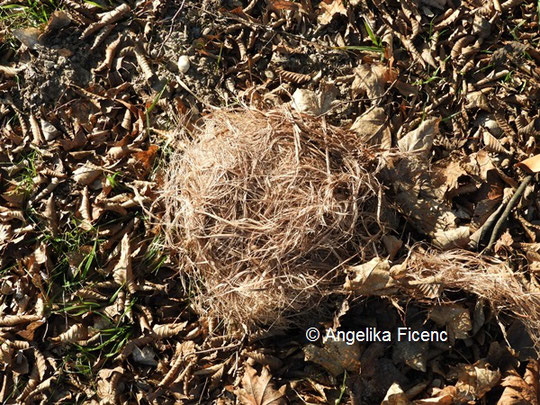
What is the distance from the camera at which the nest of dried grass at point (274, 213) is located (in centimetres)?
231

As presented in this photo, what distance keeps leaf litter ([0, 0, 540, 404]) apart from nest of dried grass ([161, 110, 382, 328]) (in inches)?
2.3

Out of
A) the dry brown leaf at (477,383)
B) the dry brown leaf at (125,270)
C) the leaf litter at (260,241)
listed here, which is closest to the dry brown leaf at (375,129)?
the leaf litter at (260,241)

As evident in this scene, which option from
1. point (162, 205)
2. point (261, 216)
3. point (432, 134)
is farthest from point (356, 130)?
point (162, 205)

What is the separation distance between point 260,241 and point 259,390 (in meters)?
0.63

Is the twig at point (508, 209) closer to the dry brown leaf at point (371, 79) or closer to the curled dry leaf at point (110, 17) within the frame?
the dry brown leaf at point (371, 79)

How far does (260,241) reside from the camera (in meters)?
2.34

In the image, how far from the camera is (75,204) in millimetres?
2771

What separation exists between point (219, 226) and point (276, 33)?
1.02 meters

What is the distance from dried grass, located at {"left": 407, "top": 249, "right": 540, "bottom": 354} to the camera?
2.27m

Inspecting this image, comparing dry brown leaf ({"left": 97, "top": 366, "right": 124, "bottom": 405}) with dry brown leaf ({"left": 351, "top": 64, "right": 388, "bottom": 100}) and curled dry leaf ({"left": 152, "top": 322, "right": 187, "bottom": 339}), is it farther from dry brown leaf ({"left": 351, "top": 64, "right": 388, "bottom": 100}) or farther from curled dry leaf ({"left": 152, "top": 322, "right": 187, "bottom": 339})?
dry brown leaf ({"left": 351, "top": 64, "right": 388, "bottom": 100})

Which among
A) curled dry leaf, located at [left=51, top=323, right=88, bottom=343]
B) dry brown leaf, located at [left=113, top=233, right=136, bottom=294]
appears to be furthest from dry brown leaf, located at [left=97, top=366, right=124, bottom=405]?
dry brown leaf, located at [left=113, top=233, right=136, bottom=294]

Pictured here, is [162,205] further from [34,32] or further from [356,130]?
[34,32]

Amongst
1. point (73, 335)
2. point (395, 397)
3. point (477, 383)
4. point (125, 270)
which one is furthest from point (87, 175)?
point (477, 383)

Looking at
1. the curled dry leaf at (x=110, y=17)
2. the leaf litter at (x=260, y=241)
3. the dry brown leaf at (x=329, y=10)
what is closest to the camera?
the leaf litter at (x=260, y=241)
